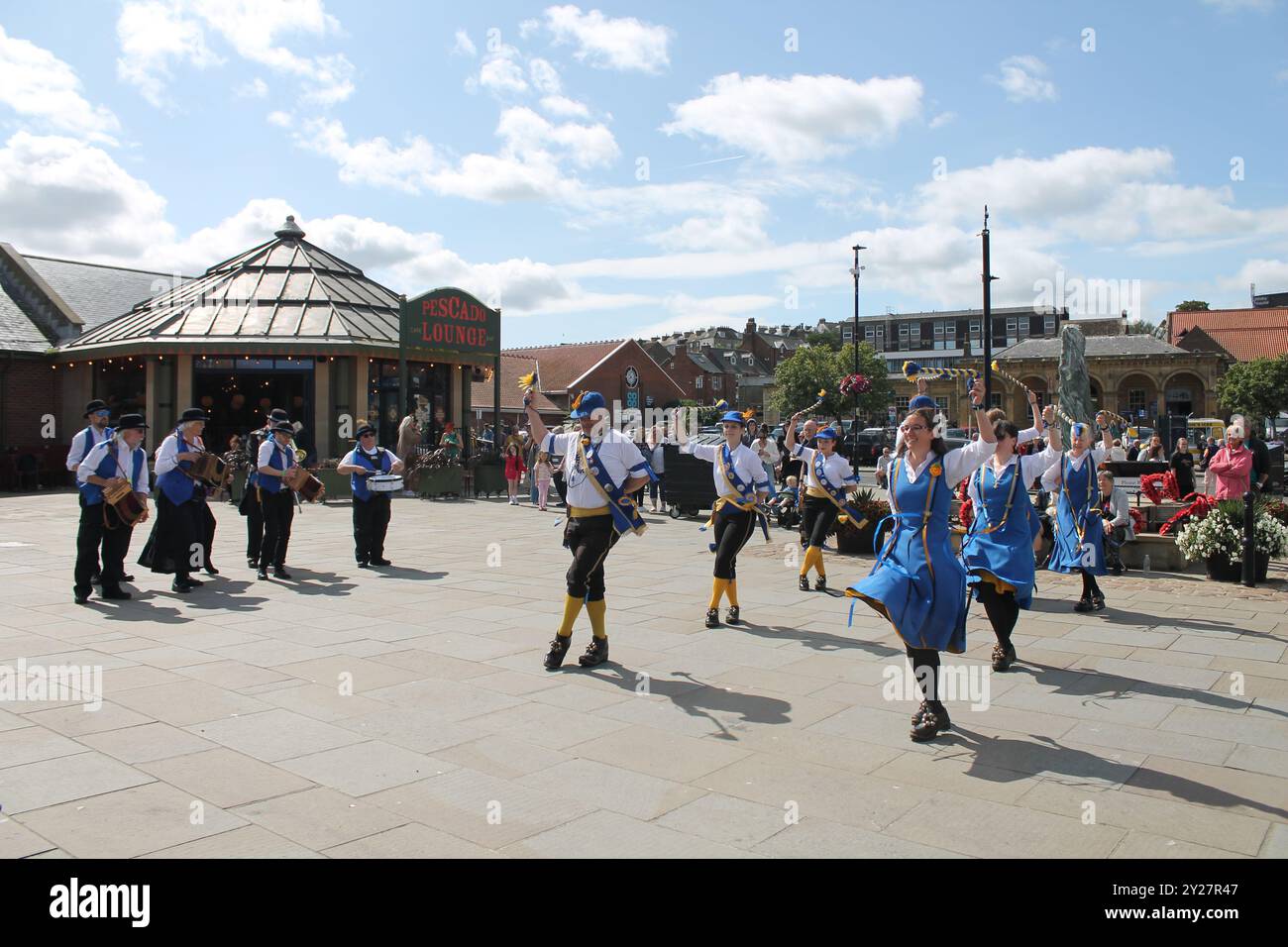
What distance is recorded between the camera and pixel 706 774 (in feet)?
15.7

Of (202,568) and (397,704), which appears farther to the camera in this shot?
(202,568)

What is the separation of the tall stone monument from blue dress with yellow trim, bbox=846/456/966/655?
13.6 metres

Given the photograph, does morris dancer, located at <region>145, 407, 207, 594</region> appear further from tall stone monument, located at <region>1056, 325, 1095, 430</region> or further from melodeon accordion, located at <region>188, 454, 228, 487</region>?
tall stone monument, located at <region>1056, 325, 1095, 430</region>

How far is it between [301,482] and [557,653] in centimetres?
621

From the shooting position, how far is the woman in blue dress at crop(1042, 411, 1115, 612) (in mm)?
9367

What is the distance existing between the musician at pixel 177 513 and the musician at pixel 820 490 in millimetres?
6595

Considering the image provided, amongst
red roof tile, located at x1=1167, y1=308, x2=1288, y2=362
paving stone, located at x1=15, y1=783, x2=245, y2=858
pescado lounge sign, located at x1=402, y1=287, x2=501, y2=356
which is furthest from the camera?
red roof tile, located at x1=1167, y1=308, x2=1288, y2=362

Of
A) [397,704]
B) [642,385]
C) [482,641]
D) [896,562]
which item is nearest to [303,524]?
[482,641]

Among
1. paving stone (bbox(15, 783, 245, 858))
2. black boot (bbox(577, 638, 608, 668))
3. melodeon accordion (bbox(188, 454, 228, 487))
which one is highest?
melodeon accordion (bbox(188, 454, 228, 487))

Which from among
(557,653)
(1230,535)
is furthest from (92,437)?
(1230,535)

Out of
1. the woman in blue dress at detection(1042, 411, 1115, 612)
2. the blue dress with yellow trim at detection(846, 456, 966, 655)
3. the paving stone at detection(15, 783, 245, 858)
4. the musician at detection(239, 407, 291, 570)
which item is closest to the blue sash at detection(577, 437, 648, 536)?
the blue dress with yellow trim at detection(846, 456, 966, 655)
